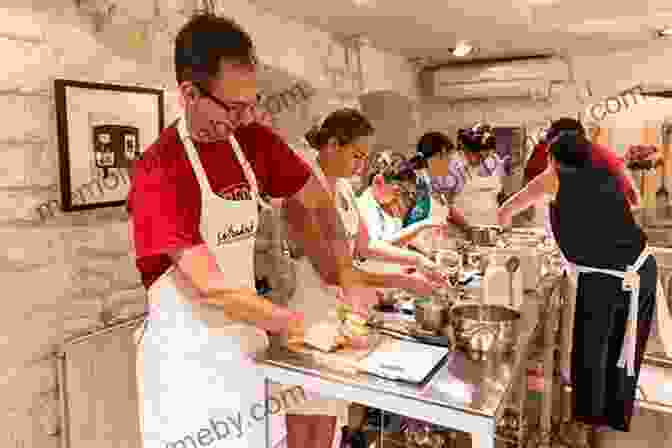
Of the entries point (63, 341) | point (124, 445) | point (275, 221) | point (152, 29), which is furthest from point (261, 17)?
point (124, 445)

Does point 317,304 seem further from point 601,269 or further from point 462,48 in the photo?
point 462,48

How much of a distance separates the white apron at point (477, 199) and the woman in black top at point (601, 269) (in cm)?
151

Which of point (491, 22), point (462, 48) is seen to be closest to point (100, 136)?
point (491, 22)

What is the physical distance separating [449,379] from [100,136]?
1325mm

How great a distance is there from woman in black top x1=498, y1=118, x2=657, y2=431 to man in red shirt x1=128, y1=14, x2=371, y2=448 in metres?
1.30

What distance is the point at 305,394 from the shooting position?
149 cm

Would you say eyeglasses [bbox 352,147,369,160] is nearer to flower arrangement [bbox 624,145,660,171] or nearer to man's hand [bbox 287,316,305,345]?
man's hand [bbox 287,316,305,345]

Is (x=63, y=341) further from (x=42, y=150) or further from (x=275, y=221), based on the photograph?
(x=275, y=221)

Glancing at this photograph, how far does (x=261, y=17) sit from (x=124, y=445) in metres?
2.02

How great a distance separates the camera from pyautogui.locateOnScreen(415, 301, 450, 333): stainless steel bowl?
1.38 metres

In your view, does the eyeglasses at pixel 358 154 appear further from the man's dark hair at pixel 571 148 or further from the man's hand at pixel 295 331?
the man's hand at pixel 295 331

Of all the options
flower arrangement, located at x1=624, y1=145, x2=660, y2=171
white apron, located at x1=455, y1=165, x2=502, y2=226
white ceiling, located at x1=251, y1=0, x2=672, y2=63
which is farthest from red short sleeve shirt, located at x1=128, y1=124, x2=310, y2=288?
flower arrangement, located at x1=624, y1=145, x2=660, y2=171

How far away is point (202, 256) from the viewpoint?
1.15 m

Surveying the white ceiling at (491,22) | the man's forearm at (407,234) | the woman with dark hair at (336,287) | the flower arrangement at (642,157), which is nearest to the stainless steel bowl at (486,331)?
the woman with dark hair at (336,287)
